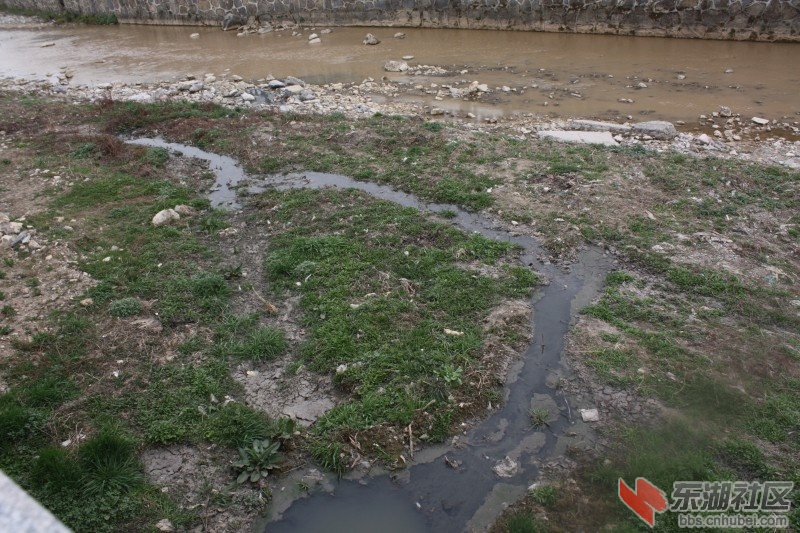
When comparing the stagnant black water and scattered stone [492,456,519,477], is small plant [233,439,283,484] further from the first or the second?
scattered stone [492,456,519,477]

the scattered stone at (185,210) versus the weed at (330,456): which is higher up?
the scattered stone at (185,210)

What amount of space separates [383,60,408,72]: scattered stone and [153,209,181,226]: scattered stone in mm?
9329

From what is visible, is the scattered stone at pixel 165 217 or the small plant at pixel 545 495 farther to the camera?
the scattered stone at pixel 165 217

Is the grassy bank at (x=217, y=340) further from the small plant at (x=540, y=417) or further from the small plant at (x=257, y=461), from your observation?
the small plant at (x=540, y=417)

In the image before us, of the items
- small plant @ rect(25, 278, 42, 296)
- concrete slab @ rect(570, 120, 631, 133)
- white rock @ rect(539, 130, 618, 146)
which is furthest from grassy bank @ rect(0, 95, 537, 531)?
concrete slab @ rect(570, 120, 631, 133)

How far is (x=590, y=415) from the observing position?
420 cm

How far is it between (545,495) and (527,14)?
17.6m

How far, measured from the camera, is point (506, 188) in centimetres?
744

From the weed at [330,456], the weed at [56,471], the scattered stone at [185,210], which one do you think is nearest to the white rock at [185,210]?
the scattered stone at [185,210]

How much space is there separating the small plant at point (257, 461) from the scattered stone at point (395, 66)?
41.6ft

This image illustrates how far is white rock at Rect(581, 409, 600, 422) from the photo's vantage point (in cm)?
418

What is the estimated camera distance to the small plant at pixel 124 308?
212 inches

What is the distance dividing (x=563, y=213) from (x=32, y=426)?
6062 millimetres

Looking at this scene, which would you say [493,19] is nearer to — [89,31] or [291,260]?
[291,260]
